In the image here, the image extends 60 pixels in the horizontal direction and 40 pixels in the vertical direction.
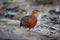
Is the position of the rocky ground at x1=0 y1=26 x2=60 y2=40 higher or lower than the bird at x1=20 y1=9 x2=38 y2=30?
lower

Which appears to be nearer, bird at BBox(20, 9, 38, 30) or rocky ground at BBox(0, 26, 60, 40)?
rocky ground at BBox(0, 26, 60, 40)

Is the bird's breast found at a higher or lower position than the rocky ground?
higher

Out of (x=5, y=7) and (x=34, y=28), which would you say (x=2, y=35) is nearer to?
(x=34, y=28)

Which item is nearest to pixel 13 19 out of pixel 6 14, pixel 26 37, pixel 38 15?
pixel 6 14

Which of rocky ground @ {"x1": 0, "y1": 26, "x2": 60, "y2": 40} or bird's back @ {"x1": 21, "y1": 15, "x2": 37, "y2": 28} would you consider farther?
bird's back @ {"x1": 21, "y1": 15, "x2": 37, "y2": 28}

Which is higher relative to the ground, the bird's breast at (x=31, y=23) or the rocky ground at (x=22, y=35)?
the bird's breast at (x=31, y=23)

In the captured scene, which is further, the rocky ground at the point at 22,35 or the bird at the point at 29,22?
the bird at the point at 29,22

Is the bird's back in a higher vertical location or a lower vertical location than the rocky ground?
higher

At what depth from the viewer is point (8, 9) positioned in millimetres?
2680

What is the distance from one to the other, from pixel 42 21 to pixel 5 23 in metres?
0.44

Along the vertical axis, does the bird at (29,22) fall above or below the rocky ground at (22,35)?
above

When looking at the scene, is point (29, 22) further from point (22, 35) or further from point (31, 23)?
point (22, 35)

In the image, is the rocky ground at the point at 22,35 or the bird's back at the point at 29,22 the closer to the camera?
the rocky ground at the point at 22,35

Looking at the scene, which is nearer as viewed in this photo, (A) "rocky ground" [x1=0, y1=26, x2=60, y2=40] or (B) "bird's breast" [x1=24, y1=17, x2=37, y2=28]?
(A) "rocky ground" [x1=0, y1=26, x2=60, y2=40]
